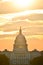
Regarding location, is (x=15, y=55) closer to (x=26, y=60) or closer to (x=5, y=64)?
(x=26, y=60)

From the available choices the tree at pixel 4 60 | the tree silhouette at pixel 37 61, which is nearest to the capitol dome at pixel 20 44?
the tree at pixel 4 60

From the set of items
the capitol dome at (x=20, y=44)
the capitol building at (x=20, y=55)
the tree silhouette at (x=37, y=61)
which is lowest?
the tree silhouette at (x=37, y=61)

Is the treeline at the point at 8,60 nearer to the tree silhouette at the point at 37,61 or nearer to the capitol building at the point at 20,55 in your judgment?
the tree silhouette at the point at 37,61

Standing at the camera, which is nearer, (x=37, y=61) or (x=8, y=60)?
(x=37, y=61)

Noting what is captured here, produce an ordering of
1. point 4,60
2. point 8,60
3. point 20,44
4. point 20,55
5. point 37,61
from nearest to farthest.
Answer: point 37,61, point 4,60, point 8,60, point 20,55, point 20,44

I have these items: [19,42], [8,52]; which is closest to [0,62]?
[8,52]

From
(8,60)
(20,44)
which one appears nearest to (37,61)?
(8,60)

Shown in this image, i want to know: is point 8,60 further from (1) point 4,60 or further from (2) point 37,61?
(2) point 37,61

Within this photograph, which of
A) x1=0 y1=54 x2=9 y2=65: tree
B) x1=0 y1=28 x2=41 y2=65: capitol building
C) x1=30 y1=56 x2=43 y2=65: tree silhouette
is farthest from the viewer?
x1=0 y1=28 x2=41 y2=65: capitol building

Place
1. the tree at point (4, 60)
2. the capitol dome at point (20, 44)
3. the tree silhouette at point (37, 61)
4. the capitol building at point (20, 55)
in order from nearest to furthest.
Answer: the tree silhouette at point (37, 61)
the tree at point (4, 60)
the capitol building at point (20, 55)
the capitol dome at point (20, 44)

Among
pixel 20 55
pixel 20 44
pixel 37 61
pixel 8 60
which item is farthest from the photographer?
pixel 20 44

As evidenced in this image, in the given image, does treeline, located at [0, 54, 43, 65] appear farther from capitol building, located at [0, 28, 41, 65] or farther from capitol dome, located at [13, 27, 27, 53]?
capitol dome, located at [13, 27, 27, 53]

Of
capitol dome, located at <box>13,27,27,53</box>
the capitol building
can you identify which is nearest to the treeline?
the capitol building

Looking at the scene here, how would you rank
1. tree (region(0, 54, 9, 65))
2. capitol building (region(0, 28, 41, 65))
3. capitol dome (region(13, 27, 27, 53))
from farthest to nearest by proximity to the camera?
capitol dome (region(13, 27, 27, 53)) → capitol building (region(0, 28, 41, 65)) → tree (region(0, 54, 9, 65))
